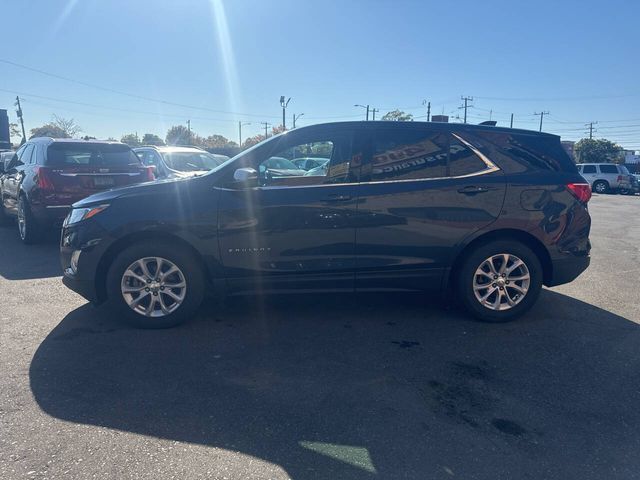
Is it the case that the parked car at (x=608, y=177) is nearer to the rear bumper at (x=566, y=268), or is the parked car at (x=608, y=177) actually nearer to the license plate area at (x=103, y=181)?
the rear bumper at (x=566, y=268)

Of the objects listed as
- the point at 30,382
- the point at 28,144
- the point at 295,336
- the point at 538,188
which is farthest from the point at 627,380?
the point at 28,144

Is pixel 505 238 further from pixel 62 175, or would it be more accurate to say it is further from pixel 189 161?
pixel 189 161

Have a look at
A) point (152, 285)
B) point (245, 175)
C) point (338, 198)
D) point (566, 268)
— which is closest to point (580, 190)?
point (566, 268)

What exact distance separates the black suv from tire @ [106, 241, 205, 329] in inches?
0.4

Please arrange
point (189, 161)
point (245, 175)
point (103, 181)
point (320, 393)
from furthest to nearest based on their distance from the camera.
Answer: point (189, 161), point (103, 181), point (245, 175), point (320, 393)

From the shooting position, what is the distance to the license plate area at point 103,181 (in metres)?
7.84

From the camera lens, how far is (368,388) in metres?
3.38

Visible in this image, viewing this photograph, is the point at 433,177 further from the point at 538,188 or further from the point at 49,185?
the point at 49,185

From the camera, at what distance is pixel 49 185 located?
7574 mm

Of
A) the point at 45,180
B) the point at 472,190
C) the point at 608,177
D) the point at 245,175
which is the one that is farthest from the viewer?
the point at 608,177

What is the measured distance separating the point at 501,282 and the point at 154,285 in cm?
327

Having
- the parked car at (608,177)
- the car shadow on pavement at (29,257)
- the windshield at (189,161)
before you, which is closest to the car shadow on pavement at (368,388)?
the car shadow on pavement at (29,257)

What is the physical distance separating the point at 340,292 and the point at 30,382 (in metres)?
2.58

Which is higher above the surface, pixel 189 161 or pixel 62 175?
pixel 189 161
